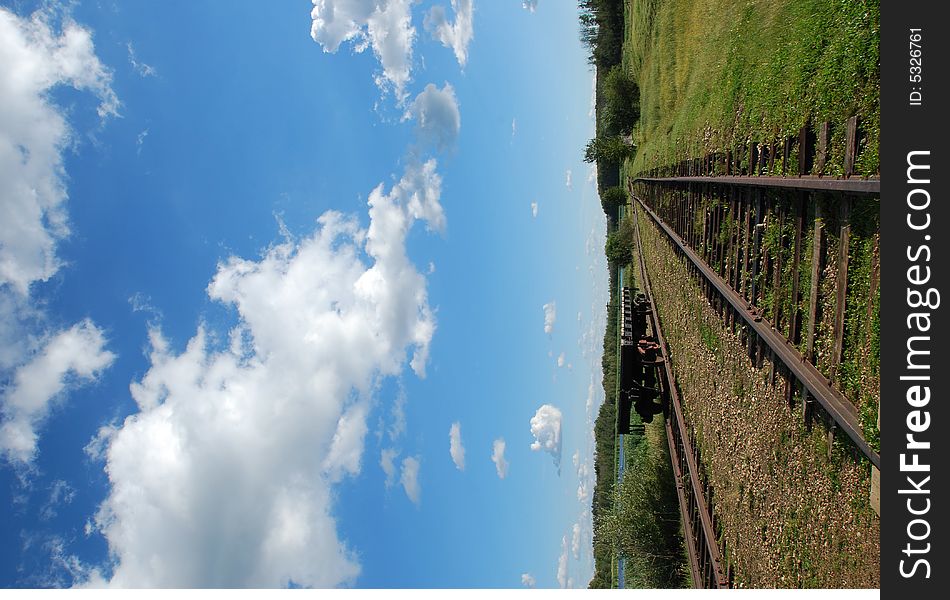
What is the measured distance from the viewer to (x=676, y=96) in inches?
1061

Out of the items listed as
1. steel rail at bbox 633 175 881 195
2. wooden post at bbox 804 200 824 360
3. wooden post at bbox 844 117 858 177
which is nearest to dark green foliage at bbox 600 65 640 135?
steel rail at bbox 633 175 881 195

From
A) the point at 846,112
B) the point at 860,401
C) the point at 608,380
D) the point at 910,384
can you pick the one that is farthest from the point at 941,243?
the point at 608,380

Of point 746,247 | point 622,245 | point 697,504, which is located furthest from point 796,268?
point 622,245

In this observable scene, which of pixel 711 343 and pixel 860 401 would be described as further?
pixel 711 343

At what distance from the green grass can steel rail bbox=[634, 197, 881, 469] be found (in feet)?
8.06

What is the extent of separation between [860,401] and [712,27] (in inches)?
711

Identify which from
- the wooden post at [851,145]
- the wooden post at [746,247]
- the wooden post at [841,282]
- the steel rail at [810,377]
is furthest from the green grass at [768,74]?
the steel rail at [810,377]

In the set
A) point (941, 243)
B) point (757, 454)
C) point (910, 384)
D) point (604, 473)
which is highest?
point (941, 243)

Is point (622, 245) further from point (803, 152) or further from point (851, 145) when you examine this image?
point (851, 145)

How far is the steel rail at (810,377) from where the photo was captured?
19.7 feet

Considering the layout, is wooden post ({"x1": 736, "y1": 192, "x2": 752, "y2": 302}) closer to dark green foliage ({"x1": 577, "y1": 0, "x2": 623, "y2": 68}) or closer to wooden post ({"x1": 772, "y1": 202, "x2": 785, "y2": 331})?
wooden post ({"x1": 772, "y1": 202, "x2": 785, "y2": 331})

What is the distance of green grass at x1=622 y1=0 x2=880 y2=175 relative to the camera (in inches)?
280

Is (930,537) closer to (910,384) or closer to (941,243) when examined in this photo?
(910,384)

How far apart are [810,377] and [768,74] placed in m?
7.13
